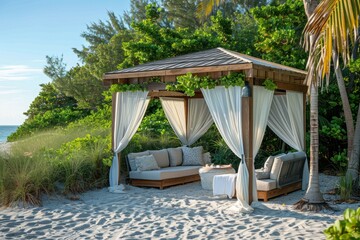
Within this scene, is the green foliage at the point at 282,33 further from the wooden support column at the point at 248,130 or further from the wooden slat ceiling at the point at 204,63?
the wooden support column at the point at 248,130

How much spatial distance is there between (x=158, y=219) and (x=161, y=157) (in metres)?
4.02

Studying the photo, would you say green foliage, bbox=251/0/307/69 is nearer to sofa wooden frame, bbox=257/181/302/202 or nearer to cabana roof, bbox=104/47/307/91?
cabana roof, bbox=104/47/307/91

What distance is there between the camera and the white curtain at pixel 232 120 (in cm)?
779

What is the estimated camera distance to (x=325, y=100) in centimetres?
1220

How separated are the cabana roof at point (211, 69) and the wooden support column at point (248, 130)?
0.50 m

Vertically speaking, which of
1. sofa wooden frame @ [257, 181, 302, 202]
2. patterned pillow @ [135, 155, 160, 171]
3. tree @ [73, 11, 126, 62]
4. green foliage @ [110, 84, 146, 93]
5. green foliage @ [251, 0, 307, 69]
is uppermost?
tree @ [73, 11, 126, 62]

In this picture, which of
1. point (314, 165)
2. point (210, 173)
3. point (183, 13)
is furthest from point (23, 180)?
point (183, 13)

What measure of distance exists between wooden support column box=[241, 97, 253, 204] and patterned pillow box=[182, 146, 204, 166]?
362 centimetres

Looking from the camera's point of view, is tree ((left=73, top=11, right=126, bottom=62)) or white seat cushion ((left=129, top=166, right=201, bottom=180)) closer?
white seat cushion ((left=129, top=166, right=201, bottom=180))

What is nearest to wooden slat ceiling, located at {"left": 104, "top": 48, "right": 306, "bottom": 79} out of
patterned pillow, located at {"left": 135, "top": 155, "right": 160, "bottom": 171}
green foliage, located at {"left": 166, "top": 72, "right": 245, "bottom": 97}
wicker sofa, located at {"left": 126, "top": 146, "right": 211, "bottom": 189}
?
green foliage, located at {"left": 166, "top": 72, "right": 245, "bottom": 97}

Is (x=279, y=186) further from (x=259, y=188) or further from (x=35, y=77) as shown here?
(x=35, y=77)

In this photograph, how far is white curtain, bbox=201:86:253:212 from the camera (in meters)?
7.79

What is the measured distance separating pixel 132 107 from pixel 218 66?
2.51m

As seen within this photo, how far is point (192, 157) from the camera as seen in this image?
1146cm
